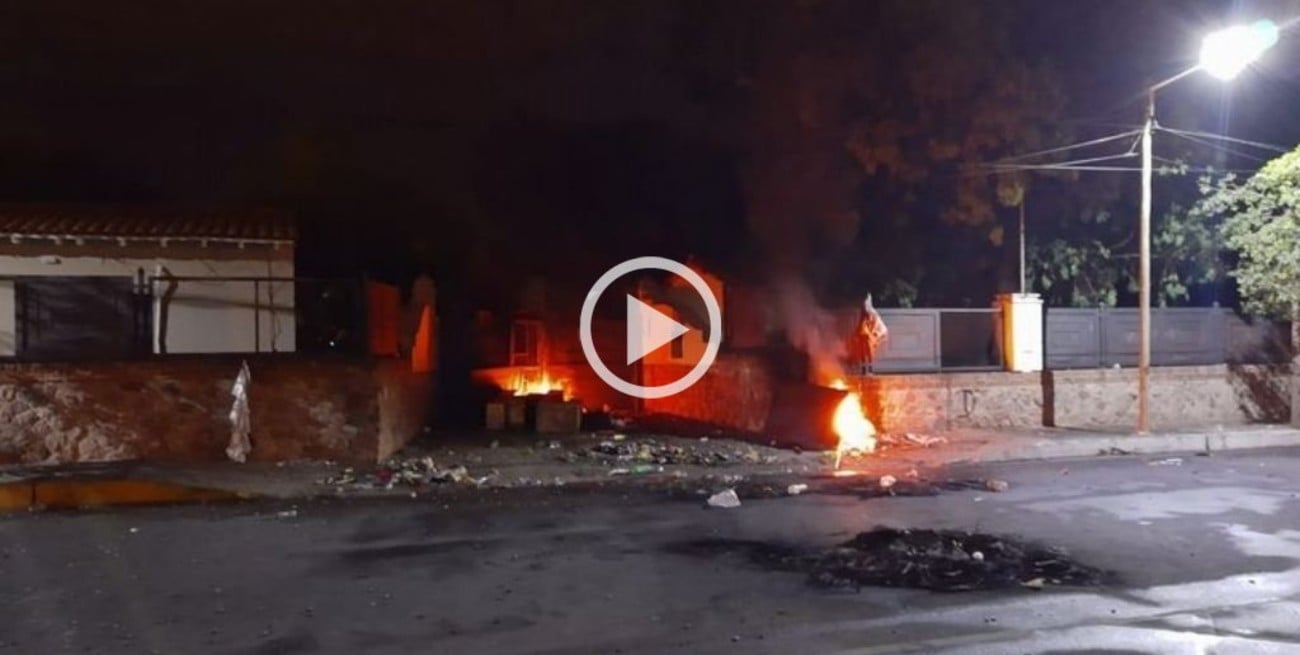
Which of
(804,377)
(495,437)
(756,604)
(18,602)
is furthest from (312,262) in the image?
(756,604)

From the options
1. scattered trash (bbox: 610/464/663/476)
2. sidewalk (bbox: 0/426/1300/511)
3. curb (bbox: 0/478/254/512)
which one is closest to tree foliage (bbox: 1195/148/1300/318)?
sidewalk (bbox: 0/426/1300/511)

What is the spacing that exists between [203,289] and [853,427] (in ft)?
33.5

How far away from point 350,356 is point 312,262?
24.4 feet

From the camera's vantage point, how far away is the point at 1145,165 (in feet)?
54.0

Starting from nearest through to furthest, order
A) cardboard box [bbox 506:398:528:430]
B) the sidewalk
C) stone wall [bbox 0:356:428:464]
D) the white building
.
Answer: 1. the sidewalk
2. stone wall [bbox 0:356:428:464]
3. the white building
4. cardboard box [bbox 506:398:528:430]

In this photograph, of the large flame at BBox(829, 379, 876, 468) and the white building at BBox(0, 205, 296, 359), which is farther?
the large flame at BBox(829, 379, 876, 468)

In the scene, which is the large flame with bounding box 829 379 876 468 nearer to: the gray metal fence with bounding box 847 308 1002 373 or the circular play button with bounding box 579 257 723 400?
the gray metal fence with bounding box 847 308 1002 373

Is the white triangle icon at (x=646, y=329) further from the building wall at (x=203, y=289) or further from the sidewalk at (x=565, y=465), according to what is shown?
the building wall at (x=203, y=289)

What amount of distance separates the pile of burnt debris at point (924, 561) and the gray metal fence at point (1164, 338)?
10.6m

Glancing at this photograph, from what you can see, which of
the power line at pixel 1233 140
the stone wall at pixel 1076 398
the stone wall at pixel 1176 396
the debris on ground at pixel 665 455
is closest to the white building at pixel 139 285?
the debris on ground at pixel 665 455

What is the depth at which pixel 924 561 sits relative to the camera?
8.36 metres

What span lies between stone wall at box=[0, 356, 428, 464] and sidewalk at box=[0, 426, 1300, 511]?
44 cm

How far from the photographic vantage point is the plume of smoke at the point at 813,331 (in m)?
17.6

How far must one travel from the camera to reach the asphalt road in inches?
252
